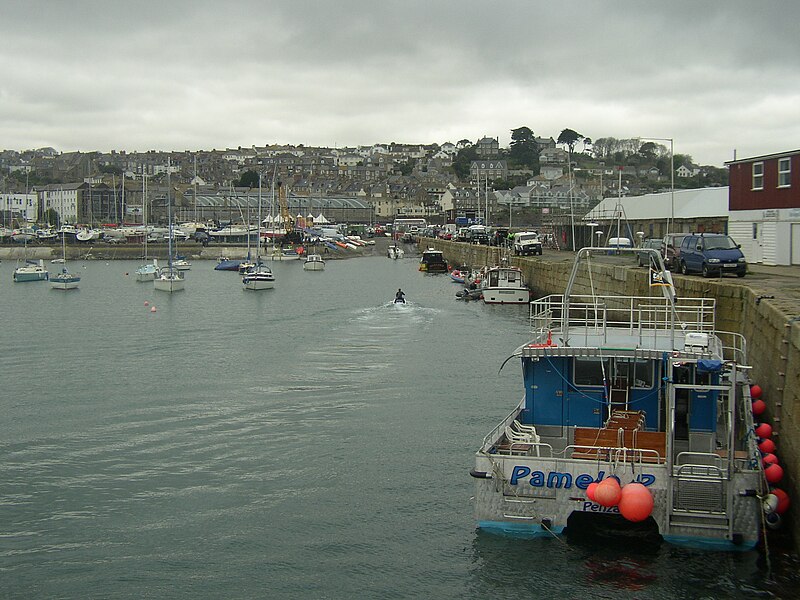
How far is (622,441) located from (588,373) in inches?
83.8

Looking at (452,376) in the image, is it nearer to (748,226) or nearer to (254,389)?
(254,389)

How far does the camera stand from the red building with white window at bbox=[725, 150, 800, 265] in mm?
39884

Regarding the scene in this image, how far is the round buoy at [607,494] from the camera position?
1550 centimetres

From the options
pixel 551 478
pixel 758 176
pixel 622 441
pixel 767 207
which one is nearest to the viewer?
pixel 551 478

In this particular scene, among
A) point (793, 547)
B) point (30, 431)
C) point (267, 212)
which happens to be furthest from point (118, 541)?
point (267, 212)

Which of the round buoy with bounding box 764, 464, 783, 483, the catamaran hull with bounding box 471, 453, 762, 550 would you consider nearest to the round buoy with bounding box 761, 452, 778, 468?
the round buoy with bounding box 764, 464, 783, 483

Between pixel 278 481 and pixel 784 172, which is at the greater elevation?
pixel 784 172

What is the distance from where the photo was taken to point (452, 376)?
111 feet

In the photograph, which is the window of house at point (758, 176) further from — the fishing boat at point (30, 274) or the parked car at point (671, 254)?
the fishing boat at point (30, 274)

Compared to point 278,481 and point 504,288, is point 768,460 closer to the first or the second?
point 278,481

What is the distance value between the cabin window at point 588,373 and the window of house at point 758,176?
90.5 feet

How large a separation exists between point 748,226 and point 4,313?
153ft

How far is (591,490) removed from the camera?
15.9m

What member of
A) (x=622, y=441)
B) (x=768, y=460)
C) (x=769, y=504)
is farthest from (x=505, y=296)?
(x=769, y=504)
